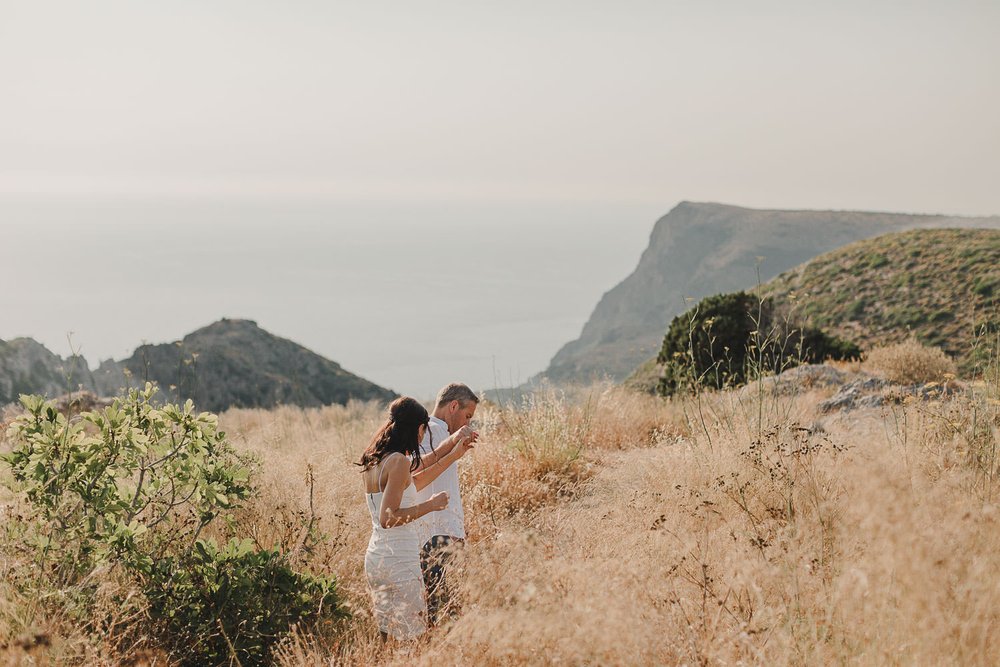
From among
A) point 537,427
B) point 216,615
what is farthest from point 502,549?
point 537,427

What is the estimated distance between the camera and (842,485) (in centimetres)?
446

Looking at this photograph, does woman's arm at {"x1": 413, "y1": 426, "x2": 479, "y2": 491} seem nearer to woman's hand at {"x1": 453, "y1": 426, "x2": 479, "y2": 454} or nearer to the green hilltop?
woman's hand at {"x1": 453, "y1": 426, "x2": 479, "y2": 454}

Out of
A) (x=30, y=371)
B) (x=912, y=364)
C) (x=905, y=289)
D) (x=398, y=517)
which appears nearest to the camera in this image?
(x=398, y=517)

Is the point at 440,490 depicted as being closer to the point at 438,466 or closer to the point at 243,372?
the point at 438,466

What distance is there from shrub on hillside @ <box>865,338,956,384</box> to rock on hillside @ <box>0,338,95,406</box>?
16.2 m

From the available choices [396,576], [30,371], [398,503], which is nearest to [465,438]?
[398,503]

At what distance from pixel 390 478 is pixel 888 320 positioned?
24.4 m

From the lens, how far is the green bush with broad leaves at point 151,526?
10.8ft

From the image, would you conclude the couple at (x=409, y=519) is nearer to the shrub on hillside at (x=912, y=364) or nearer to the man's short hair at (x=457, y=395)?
the man's short hair at (x=457, y=395)

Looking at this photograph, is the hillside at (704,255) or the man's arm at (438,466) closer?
the man's arm at (438,466)

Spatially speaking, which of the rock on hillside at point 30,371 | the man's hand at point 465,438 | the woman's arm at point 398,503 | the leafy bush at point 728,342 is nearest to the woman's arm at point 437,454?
the man's hand at point 465,438

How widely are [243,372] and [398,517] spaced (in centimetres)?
2121

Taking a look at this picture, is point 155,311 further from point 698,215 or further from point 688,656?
point 688,656

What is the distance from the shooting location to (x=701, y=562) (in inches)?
137
